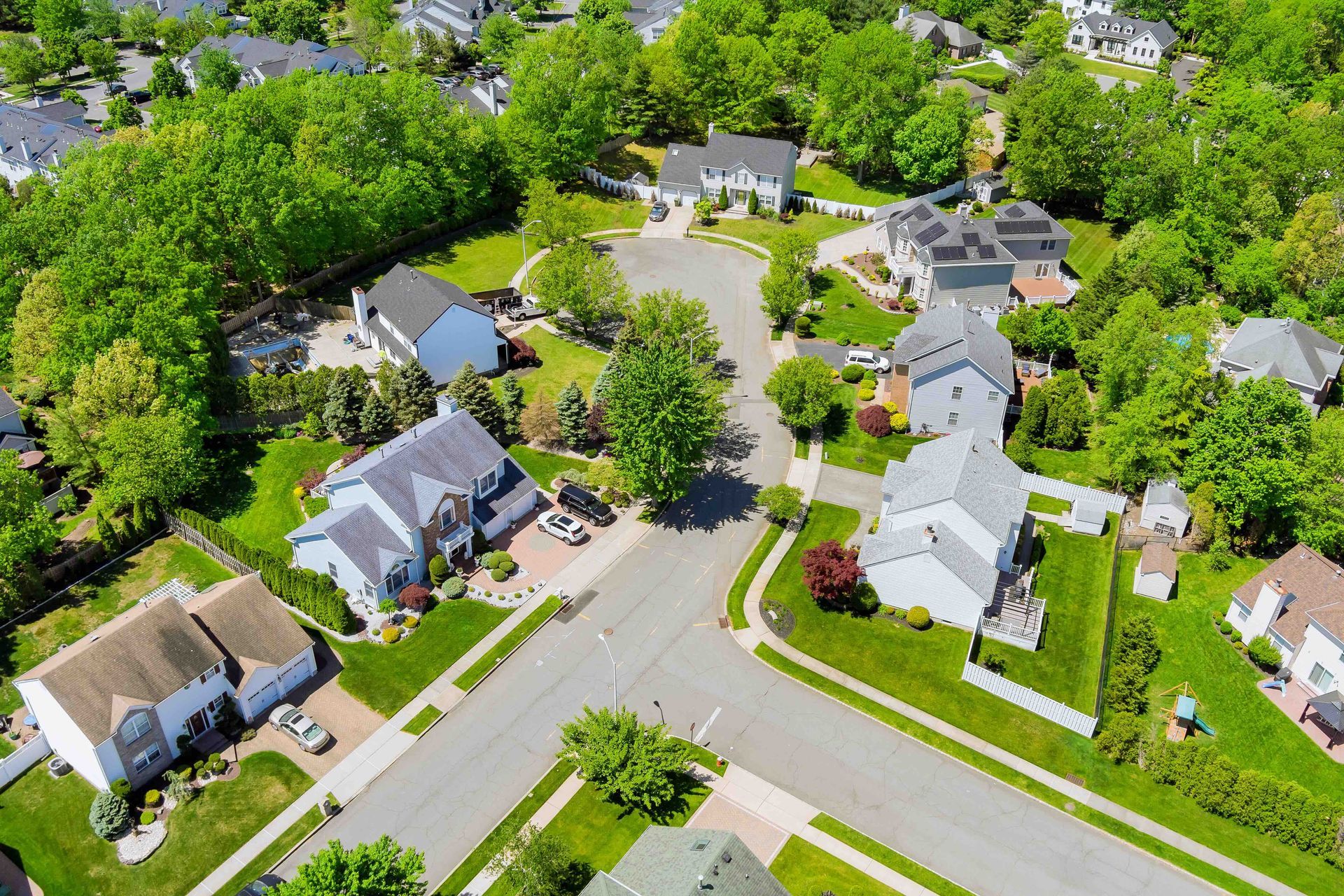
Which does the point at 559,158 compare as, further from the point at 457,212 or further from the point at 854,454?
the point at 854,454

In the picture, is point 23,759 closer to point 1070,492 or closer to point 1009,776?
point 1009,776

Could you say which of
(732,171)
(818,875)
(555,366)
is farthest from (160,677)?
(732,171)

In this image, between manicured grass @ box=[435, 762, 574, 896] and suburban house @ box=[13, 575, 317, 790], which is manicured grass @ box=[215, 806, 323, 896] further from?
suburban house @ box=[13, 575, 317, 790]

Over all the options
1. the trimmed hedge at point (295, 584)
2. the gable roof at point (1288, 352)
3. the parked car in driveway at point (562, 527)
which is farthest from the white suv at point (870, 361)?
the trimmed hedge at point (295, 584)

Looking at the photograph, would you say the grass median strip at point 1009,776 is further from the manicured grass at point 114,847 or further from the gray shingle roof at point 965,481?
the manicured grass at point 114,847

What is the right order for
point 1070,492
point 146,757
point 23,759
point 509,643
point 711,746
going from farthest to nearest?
1. point 1070,492
2. point 509,643
3. point 711,746
4. point 23,759
5. point 146,757
